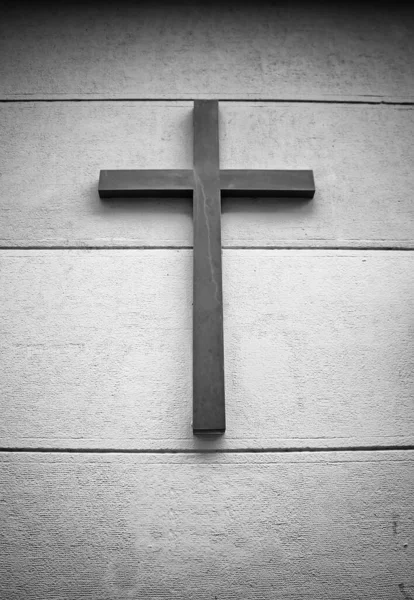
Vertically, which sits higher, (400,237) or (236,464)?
(400,237)

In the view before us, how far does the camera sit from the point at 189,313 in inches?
55.6

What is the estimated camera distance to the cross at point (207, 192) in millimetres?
1323

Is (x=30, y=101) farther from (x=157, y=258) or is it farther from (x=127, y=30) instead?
(x=157, y=258)

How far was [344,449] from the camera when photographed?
1304mm

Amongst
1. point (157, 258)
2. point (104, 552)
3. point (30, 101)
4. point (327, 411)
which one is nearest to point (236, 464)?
point (327, 411)

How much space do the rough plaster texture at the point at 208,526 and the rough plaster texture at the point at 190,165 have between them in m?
0.65

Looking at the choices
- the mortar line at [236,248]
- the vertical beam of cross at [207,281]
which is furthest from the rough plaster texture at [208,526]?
the mortar line at [236,248]

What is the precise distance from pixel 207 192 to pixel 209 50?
610 millimetres

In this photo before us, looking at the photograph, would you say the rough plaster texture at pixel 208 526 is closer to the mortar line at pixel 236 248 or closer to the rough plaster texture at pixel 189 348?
the rough plaster texture at pixel 189 348

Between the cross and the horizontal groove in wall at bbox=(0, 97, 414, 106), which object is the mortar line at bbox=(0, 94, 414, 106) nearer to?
the horizontal groove in wall at bbox=(0, 97, 414, 106)

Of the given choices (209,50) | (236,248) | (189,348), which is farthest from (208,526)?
(209,50)

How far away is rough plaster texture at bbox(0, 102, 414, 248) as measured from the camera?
1.50 metres

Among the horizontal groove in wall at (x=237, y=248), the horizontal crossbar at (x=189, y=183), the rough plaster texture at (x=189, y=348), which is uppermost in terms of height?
the horizontal crossbar at (x=189, y=183)

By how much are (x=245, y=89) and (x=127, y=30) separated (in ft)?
1.62
